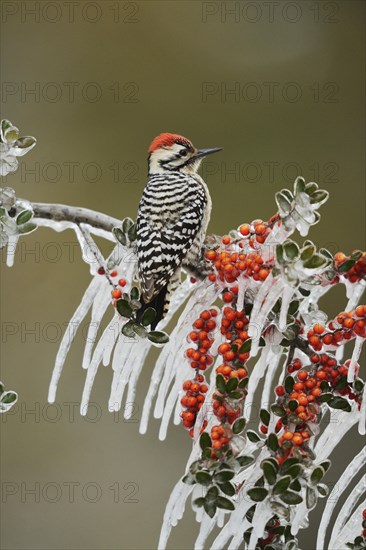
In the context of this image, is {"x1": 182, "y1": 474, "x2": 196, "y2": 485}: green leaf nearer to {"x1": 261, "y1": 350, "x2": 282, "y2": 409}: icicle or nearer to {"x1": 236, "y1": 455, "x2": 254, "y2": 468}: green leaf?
{"x1": 236, "y1": 455, "x2": 254, "y2": 468}: green leaf

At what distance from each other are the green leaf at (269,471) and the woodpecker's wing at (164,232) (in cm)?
51

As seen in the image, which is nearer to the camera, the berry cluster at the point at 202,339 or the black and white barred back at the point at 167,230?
the berry cluster at the point at 202,339

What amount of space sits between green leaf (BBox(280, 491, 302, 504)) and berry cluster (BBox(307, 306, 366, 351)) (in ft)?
0.73

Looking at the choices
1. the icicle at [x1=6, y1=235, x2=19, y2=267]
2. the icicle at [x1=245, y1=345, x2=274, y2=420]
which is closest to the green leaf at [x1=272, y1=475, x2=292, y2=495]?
the icicle at [x1=245, y1=345, x2=274, y2=420]

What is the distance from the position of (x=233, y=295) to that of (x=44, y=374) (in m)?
2.37

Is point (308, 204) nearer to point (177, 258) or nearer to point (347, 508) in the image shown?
point (347, 508)

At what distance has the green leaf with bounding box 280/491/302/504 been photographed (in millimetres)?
1199

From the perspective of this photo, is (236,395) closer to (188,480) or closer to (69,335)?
(188,480)

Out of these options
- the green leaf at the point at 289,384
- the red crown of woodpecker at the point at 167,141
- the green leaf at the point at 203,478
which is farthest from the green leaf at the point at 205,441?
the red crown of woodpecker at the point at 167,141

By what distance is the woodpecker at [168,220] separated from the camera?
170 centimetres

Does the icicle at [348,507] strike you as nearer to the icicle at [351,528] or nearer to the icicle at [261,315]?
the icicle at [351,528]

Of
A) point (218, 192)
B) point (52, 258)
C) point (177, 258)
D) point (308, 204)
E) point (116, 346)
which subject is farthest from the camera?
point (218, 192)

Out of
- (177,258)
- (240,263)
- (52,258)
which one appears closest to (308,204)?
(240,263)

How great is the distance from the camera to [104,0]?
4.07 meters
